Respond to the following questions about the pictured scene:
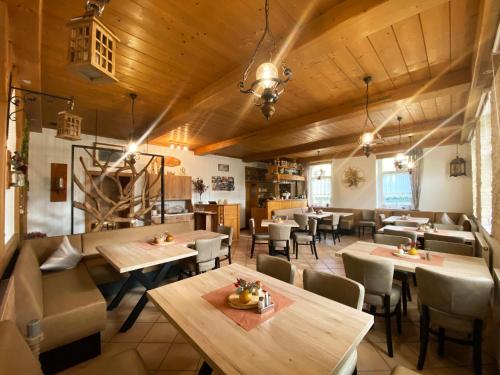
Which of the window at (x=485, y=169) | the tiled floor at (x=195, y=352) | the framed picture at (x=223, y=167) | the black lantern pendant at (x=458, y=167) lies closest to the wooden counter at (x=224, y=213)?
the framed picture at (x=223, y=167)

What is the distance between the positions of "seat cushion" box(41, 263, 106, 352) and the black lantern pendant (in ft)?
24.6

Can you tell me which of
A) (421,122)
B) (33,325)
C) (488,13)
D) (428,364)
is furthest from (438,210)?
(33,325)

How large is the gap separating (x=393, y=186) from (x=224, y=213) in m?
5.46

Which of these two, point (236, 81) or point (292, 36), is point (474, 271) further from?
point (236, 81)

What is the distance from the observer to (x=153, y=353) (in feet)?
6.31

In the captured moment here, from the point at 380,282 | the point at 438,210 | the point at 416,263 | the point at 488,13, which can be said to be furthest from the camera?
the point at 438,210

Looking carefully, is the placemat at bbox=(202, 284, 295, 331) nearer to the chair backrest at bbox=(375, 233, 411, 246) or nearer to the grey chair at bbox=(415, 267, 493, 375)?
the grey chair at bbox=(415, 267, 493, 375)

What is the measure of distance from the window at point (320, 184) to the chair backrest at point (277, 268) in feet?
22.7

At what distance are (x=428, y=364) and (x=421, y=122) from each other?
4315 millimetres

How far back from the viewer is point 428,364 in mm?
1779

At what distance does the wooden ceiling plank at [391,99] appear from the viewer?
8.12 ft

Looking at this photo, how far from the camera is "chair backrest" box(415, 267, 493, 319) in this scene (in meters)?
1.51

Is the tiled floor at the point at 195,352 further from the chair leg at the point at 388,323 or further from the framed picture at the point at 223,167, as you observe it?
the framed picture at the point at 223,167

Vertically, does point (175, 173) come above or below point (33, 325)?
above
